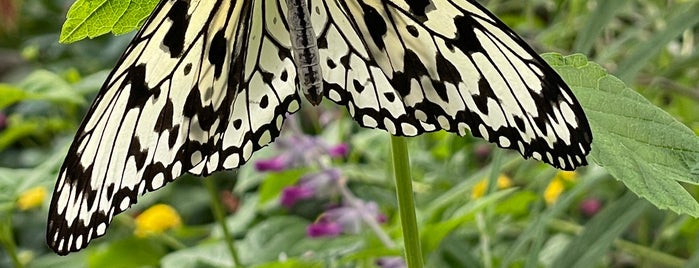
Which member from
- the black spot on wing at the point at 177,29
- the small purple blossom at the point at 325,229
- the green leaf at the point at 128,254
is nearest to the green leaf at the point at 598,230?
the small purple blossom at the point at 325,229

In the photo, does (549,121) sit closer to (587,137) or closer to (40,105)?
(587,137)

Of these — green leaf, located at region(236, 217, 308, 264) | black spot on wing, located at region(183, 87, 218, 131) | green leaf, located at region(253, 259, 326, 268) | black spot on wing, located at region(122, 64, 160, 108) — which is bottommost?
green leaf, located at region(236, 217, 308, 264)

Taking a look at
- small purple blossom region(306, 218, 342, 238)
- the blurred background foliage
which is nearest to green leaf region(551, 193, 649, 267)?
the blurred background foliage

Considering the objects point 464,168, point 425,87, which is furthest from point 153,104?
point 464,168

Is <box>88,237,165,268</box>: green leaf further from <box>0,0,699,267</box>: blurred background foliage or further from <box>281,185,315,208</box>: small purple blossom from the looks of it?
<box>281,185,315,208</box>: small purple blossom

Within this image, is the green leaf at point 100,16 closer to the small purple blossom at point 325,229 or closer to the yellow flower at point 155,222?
the small purple blossom at point 325,229

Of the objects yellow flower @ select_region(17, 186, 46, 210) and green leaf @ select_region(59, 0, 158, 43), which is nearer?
green leaf @ select_region(59, 0, 158, 43)
